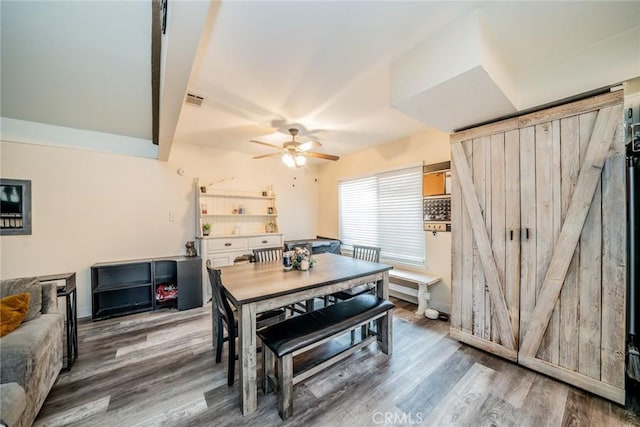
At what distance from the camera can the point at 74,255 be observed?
3213mm

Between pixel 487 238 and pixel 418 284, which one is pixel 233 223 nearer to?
pixel 418 284

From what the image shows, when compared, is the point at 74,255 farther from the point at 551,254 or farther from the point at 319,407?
the point at 551,254

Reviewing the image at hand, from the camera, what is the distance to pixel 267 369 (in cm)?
189

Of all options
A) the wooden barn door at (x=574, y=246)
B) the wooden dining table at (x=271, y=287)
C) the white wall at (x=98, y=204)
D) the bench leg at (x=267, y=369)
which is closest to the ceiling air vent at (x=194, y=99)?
the white wall at (x=98, y=204)

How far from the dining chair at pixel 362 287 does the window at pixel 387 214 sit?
2.85ft

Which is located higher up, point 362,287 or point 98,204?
point 98,204

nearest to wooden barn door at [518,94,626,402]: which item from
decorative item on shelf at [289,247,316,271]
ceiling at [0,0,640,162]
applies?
ceiling at [0,0,640,162]

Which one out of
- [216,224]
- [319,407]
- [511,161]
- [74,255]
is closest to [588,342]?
[511,161]

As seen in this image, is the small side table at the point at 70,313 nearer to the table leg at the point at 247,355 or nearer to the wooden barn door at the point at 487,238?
the table leg at the point at 247,355

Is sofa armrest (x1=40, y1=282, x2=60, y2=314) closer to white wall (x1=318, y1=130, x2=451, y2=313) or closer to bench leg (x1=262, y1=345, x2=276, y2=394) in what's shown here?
bench leg (x1=262, y1=345, x2=276, y2=394)

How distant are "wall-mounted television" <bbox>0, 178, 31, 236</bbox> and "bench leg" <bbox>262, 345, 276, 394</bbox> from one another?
3483mm

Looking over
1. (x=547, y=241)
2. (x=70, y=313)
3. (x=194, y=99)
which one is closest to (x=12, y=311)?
(x=70, y=313)

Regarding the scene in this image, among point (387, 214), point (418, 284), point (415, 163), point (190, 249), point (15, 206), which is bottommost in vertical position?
point (418, 284)

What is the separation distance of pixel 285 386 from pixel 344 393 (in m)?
0.54
